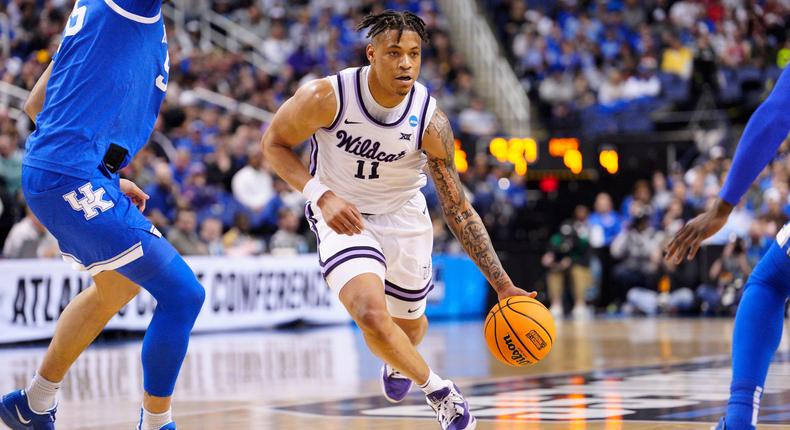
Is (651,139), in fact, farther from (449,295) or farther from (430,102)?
(430,102)

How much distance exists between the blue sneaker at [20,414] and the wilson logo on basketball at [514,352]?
7.33 ft

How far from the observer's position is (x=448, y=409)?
230 inches

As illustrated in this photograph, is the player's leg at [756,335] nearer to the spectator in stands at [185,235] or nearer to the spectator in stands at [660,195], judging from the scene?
the spectator in stands at [185,235]

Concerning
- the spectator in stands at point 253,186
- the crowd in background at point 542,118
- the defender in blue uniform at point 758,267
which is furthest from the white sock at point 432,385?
the spectator in stands at point 253,186

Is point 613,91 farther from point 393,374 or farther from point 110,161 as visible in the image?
point 110,161

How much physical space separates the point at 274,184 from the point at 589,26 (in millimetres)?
9924

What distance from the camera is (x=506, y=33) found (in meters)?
27.4

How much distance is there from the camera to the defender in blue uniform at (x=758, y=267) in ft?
14.6

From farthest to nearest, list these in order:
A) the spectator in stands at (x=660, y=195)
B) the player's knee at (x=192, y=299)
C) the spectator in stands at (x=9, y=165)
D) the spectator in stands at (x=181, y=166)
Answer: the spectator in stands at (x=660, y=195) < the spectator in stands at (x=181, y=166) < the spectator in stands at (x=9, y=165) < the player's knee at (x=192, y=299)

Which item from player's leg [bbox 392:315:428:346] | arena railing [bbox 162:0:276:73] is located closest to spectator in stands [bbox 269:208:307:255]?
arena railing [bbox 162:0:276:73]

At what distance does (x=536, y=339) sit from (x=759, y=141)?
6.55ft

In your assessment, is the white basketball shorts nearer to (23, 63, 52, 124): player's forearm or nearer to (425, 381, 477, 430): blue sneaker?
(425, 381, 477, 430): blue sneaker

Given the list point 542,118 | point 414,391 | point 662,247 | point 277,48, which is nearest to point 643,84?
point 542,118

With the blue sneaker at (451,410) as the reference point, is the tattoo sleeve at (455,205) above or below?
above
